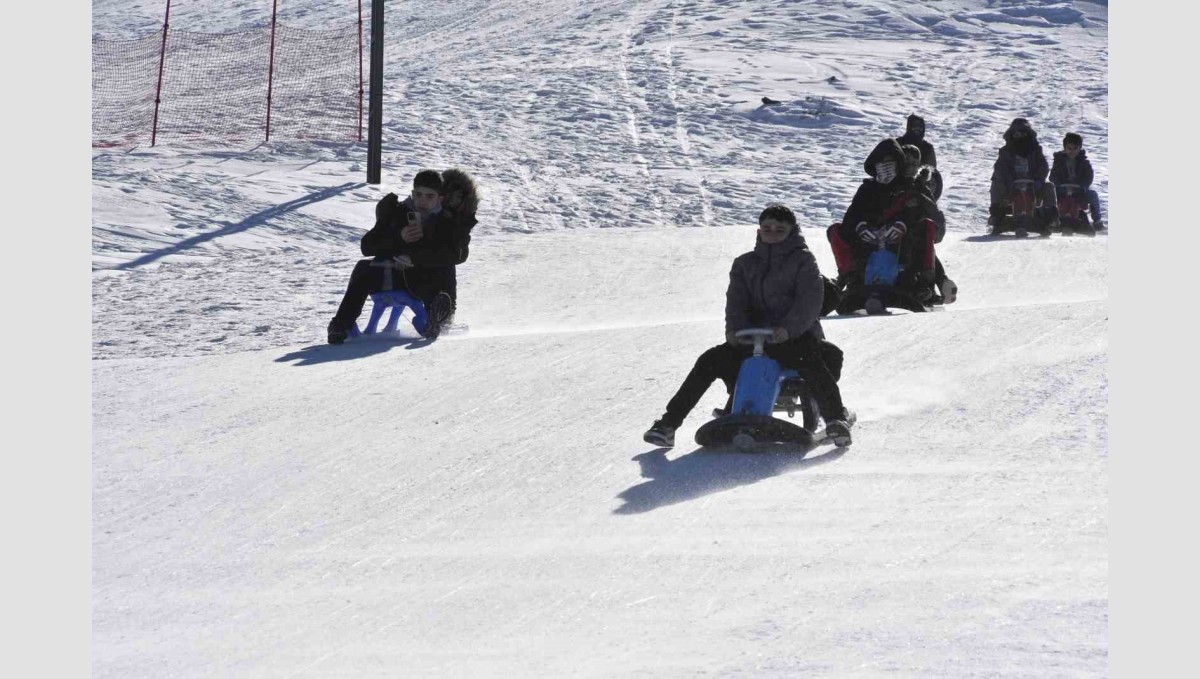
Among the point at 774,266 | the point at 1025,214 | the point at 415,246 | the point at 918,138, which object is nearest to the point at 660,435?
the point at 774,266

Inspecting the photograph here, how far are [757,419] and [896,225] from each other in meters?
5.02

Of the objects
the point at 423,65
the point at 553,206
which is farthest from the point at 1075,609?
the point at 423,65

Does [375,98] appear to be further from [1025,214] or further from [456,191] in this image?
[456,191]

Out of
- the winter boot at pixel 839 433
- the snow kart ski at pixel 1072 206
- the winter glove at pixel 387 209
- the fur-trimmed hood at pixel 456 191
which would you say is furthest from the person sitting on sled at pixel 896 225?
the snow kart ski at pixel 1072 206

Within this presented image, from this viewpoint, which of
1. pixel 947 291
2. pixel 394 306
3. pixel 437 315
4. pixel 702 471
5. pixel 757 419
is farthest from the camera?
pixel 947 291

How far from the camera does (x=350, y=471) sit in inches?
302

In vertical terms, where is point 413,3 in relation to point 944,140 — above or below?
Answer: above

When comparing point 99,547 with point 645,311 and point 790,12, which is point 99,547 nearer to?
point 645,311

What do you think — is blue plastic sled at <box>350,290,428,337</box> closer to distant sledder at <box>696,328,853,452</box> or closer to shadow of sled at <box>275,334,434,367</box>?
shadow of sled at <box>275,334,434,367</box>

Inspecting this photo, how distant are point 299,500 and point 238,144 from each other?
54.1 feet

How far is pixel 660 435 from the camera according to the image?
304 inches

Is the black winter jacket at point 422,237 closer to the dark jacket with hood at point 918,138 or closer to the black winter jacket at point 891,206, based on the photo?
the black winter jacket at point 891,206

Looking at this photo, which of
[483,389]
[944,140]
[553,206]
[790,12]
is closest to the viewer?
[483,389]

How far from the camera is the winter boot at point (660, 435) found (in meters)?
7.71
